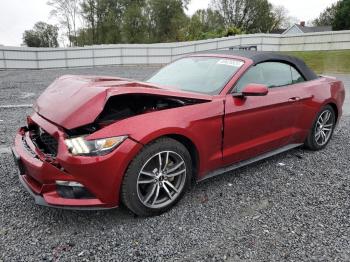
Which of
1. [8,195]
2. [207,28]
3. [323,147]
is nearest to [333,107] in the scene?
[323,147]

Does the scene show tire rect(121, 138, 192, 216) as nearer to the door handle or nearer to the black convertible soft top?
the black convertible soft top

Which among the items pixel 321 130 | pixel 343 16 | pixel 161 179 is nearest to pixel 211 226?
pixel 161 179

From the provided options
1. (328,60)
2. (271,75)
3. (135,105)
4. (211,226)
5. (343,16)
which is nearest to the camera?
(211,226)

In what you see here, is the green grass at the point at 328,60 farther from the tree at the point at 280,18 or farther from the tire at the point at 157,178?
the tree at the point at 280,18

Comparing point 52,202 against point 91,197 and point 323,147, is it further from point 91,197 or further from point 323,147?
point 323,147

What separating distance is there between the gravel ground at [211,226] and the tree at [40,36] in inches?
2497

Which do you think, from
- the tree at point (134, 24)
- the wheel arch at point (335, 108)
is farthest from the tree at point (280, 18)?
the wheel arch at point (335, 108)

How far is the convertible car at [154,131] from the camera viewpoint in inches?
101

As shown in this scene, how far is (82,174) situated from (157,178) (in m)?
0.70

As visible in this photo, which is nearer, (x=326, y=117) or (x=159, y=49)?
(x=326, y=117)

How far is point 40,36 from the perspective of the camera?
62.0 meters

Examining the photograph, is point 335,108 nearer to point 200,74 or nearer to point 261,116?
point 261,116

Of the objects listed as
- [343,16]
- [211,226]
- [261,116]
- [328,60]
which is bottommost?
[211,226]

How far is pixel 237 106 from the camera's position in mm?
3346
